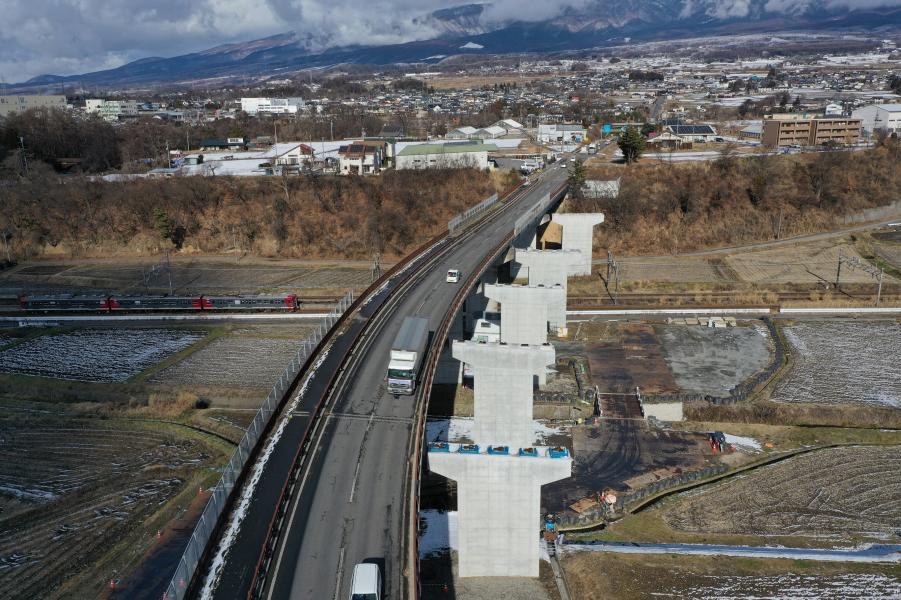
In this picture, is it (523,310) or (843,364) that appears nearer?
(523,310)

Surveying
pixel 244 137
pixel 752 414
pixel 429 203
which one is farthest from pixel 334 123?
pixel 752 414

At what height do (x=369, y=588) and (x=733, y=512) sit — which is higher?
(x=369, y=588)

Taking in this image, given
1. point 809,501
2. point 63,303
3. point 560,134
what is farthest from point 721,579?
point 560,134

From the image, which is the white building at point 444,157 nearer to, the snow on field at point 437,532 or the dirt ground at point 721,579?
the snow on field at point 437,532

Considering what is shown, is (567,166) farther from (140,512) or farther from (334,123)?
(140,512)

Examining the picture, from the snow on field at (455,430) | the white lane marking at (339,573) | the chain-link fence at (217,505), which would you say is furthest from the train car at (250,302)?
the white lane marking at (339,573)

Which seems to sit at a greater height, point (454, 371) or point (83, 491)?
point (454, 371)

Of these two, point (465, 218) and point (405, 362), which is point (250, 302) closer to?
point (465, 218)
